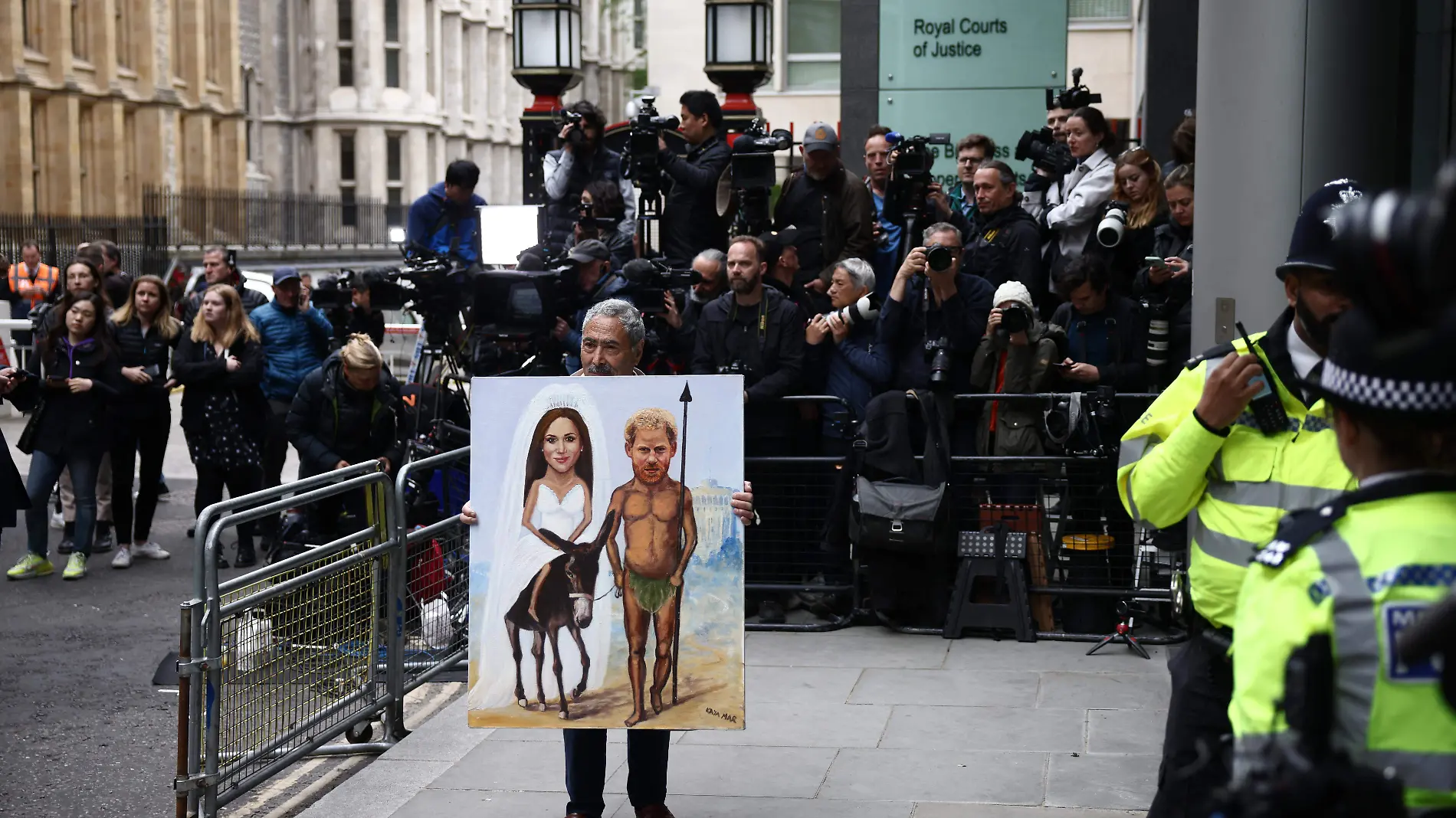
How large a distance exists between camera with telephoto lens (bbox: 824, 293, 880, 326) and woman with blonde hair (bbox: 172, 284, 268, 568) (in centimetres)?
438

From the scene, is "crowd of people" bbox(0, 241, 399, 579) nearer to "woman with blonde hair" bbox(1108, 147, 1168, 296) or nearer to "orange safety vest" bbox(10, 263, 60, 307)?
"woman with blonde hair" bbox(1108, 147, 1168, 296)

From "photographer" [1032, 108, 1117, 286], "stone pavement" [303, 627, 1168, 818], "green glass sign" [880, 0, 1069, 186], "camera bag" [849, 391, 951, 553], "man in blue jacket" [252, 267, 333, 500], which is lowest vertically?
"stone pavement" [303, 627, 1168, 818]

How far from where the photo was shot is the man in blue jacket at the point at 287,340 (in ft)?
38.3

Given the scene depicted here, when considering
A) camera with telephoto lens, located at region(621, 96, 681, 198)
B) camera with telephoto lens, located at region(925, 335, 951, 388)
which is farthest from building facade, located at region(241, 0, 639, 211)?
camera with telephoto lens, located at region(925, 335, 951, 388)

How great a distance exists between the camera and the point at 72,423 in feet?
35.9

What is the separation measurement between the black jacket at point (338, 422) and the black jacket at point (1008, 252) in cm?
334

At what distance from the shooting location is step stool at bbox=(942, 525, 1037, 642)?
834 centimetres

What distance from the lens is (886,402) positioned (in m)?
8.41

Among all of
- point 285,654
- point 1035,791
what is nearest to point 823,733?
point 1035,791

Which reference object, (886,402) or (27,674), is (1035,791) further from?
(27,674)

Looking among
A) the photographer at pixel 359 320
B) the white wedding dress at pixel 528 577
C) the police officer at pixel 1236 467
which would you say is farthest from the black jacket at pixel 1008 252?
the police officer at pixel 1236 467

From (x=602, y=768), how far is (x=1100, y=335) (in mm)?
4210

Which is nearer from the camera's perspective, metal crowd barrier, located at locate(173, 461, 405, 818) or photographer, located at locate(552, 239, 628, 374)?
metal crowd barrier, located at locate(173, 461, 405, 818)
